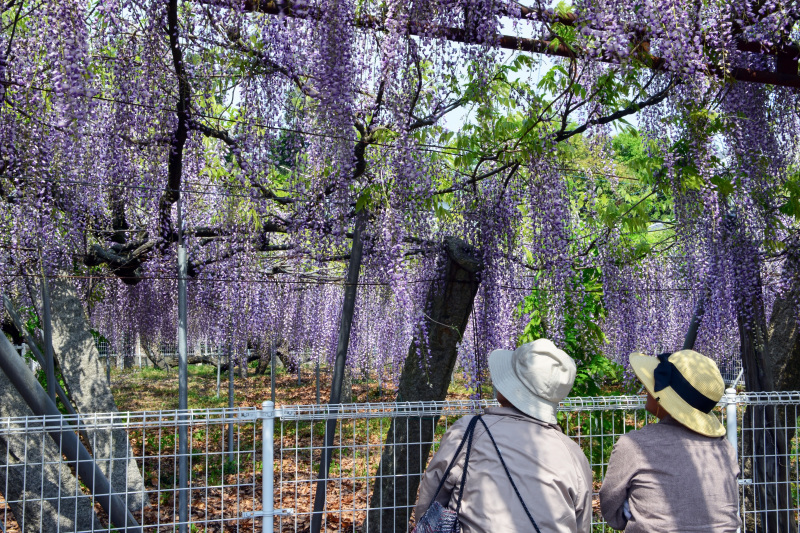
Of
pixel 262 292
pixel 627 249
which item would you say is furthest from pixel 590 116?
pixel 262 292

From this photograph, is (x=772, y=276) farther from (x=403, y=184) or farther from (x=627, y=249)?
(x=403, y=184)

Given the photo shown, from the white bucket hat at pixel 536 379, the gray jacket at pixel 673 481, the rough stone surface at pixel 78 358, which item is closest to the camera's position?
the white bucket hat at pixel 536 379

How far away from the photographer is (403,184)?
4191 millimetres

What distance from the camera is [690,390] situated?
200 cm

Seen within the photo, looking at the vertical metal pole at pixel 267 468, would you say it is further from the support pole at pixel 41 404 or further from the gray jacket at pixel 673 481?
the gray jacket at pixel 673 481

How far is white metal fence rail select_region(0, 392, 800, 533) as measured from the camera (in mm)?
2334

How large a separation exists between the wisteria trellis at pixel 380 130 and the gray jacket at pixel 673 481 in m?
2.30

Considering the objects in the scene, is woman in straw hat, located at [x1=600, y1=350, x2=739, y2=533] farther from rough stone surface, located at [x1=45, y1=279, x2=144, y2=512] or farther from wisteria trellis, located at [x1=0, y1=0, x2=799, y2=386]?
rough stone surface, located at [x1=45, y1=279, x2=144, y2=512]

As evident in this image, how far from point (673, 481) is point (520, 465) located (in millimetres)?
553

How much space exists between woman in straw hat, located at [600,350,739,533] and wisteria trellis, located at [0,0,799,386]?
216cm

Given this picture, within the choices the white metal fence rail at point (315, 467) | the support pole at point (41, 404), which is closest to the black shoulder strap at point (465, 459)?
the white metal fence rail at point (315, 467)

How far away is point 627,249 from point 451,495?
490 centimetres

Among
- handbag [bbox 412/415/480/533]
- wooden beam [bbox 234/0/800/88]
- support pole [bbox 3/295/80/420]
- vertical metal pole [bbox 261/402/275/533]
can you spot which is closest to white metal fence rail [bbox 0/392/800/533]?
vertical metal pole [bbox 261/402/275/533]

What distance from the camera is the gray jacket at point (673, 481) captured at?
1.93 meters
